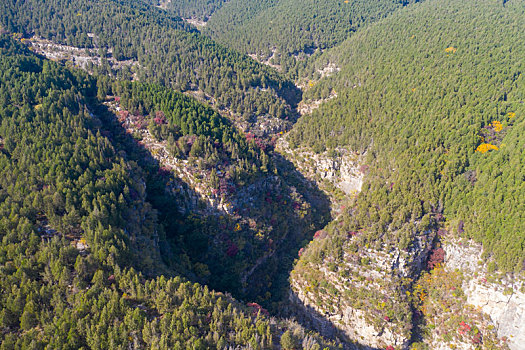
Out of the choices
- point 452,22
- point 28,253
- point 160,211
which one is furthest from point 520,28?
point 28,253

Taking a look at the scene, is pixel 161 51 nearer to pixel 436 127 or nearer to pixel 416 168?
pixel 436 127

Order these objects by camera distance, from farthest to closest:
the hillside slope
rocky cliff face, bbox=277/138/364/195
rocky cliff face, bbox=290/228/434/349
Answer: rocky cliff face, bbox=277/138/364/195, the hillside slope, rocky cliff face, bbox=290/228/434/349

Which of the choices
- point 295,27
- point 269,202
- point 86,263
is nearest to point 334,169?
point 269,202

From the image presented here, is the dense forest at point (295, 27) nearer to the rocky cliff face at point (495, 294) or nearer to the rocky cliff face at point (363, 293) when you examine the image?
the rocky cliff face at point (363, 293)

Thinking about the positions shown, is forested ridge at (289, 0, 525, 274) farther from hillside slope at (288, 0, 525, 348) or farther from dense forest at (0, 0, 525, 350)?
dense forest at (0, 0, 525, 350)

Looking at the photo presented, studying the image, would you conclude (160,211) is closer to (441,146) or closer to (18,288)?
(18,288)

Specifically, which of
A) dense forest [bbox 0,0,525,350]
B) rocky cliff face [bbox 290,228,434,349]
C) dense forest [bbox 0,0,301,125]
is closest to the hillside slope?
rocky cliff face [bbox 290,228,434,349]
